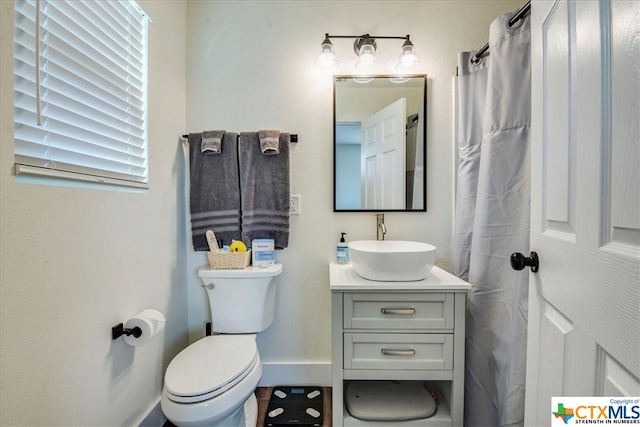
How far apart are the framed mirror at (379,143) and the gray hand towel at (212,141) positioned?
26.0 inches

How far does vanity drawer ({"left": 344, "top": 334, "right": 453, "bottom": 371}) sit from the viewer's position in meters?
1.10

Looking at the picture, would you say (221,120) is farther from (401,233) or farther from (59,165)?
(401,233)

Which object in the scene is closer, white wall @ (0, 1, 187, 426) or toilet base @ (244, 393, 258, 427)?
white wall @ (0, 1, 187, 426)

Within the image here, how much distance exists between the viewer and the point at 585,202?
52cm

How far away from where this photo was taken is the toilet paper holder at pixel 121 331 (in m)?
0.98

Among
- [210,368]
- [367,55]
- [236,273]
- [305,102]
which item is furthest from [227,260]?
[367,55]

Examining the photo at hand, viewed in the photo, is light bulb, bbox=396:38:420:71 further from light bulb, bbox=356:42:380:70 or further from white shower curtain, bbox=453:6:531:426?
white shower curtain, bbox=453:6:531:426

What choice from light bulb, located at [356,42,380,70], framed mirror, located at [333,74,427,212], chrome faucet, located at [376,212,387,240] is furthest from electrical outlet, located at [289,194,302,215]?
light bulb, located at [356,42,380,70]

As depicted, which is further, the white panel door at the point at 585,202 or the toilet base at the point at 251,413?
the toilet base at the point at 251,413

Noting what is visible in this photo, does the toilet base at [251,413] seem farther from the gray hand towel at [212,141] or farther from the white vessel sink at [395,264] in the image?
the gray hand towel at [212,141]

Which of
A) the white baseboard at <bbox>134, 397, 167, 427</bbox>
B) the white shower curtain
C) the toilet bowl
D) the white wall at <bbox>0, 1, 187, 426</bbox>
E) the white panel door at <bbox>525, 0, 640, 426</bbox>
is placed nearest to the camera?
the white panel door at <bbox>525, 0, 640, 426</bbox>

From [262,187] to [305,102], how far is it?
0.57 metres

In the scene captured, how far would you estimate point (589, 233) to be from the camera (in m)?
0.51

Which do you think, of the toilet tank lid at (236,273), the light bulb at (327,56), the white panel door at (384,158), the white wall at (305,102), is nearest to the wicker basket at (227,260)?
the toilet tank lid at (236,273)
